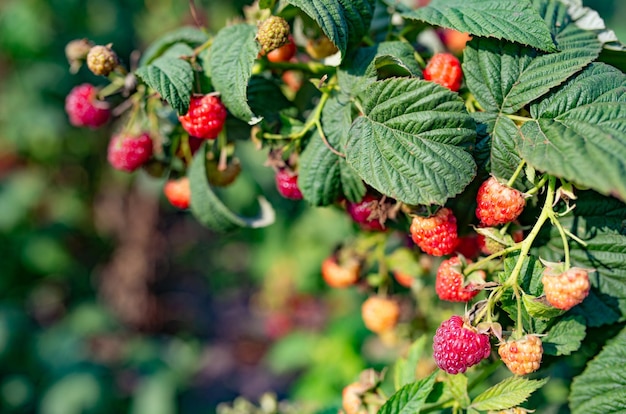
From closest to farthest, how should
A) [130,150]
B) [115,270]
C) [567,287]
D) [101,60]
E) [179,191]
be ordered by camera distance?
[567,287] < [101,60] < [130,150] < [179,191] < [115,270]

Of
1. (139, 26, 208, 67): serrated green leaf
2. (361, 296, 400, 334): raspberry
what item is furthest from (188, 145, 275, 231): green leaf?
(361, 296, 400, 334): raspberry

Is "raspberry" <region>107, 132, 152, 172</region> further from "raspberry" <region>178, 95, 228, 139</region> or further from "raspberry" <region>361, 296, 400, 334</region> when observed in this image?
"raspberry" <region>361, 296, 400, 334</region>

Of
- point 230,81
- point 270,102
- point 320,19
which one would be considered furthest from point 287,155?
point 320,19

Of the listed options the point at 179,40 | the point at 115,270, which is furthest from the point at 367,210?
the point at 115,270

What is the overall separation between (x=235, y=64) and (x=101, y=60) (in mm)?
257

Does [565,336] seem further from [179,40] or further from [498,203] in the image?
[179,40]

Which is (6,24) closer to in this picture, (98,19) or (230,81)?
(98,19)

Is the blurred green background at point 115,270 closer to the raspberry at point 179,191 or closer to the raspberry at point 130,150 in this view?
the raspberry at point 179,191

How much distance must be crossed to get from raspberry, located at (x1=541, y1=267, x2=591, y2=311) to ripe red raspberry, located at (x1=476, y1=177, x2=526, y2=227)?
0.33ft

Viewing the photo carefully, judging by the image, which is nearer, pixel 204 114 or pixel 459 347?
pixel 459 347

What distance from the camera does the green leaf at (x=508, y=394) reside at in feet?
2.96

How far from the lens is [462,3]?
1.01 metres

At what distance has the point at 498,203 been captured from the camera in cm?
87

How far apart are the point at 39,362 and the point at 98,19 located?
7.36 ft
